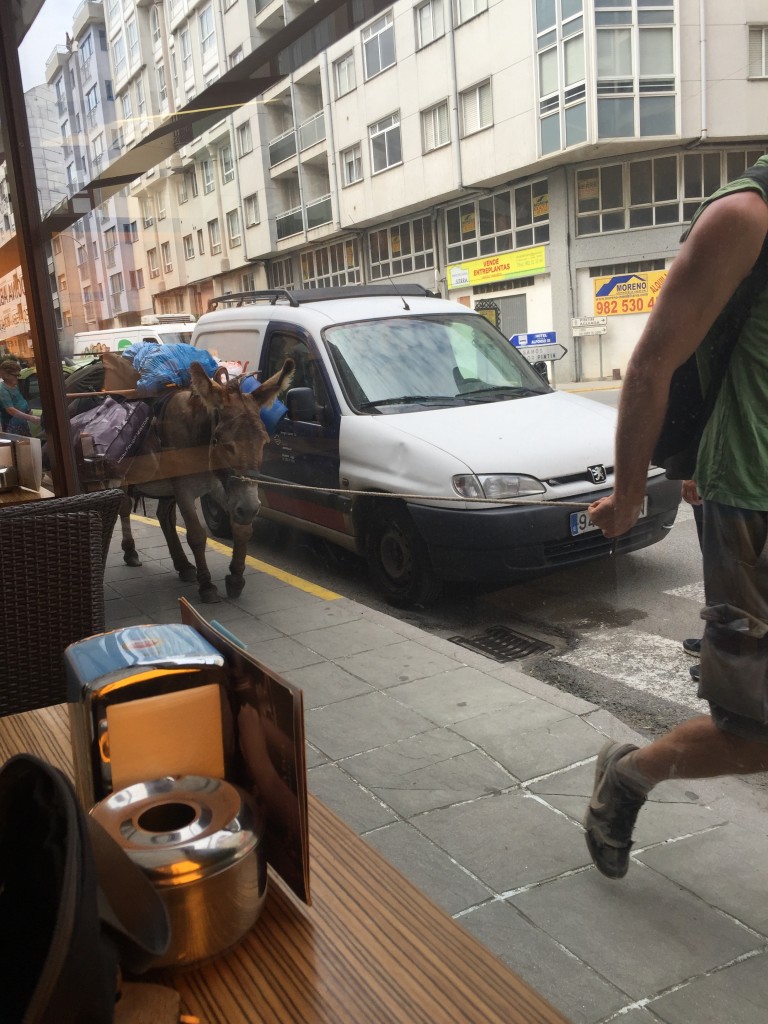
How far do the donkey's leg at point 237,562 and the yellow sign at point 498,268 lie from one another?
93.1 inches

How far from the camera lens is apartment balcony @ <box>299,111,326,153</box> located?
7.32 feet

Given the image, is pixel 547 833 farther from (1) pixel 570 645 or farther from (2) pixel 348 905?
(2) pixel 348 905

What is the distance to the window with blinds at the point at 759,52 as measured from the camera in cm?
129

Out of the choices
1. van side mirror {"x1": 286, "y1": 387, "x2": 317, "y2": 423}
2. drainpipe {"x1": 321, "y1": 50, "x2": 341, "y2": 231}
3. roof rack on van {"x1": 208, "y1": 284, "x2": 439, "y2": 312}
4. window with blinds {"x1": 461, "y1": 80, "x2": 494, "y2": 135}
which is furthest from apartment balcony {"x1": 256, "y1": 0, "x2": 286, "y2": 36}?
van side mirror {"x1": 286, "y1": 387, "x2": 317, "y2": 423}

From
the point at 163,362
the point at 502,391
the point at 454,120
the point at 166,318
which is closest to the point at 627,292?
the point at 454,120

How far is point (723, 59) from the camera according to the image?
1.29m

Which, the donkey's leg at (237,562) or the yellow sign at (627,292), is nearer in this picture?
the yellow sign at (627,292)

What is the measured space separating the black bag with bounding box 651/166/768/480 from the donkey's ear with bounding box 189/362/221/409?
2359mm

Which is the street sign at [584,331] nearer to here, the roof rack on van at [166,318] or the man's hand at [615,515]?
the man's hand at [615,515]

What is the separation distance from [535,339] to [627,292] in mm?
347

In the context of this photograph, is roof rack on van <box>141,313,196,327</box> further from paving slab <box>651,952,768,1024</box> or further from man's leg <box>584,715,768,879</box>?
paving slab <box>651,952,768,1024</box>

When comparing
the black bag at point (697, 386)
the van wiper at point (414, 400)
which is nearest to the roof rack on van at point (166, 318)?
the van wiper at point (414, 400)

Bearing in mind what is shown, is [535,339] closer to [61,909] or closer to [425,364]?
[425,364]

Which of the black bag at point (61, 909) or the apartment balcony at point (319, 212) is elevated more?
the apartment balcony at point (319, 212)
